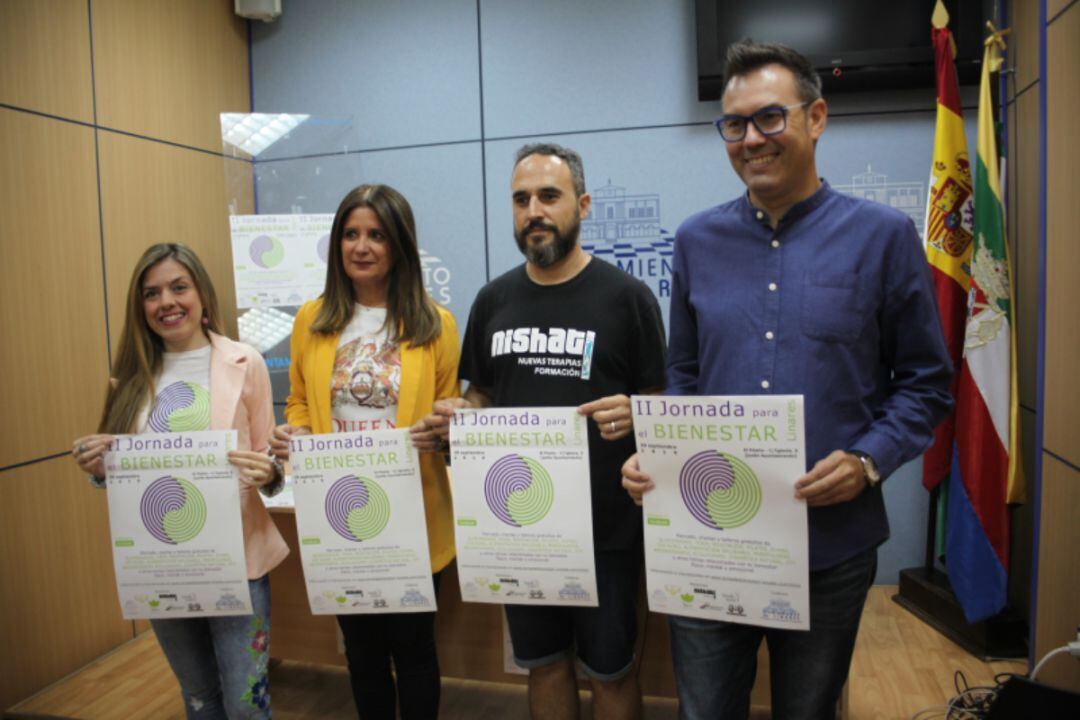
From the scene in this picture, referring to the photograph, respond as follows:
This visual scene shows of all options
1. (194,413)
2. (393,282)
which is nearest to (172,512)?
(194,413)

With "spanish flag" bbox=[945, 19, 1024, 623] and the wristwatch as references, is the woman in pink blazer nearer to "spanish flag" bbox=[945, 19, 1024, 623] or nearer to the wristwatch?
the wristwatch

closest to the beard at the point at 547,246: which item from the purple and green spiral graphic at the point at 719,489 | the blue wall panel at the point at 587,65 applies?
the purple and green spiral graphic at the point at 719,489

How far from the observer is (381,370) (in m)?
1.95

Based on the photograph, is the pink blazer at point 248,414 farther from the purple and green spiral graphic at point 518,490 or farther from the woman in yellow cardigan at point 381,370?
the purple and green spiral graphic at point 518,490

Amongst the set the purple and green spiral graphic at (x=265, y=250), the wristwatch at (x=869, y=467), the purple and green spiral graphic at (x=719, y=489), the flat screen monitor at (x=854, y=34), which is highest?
the flat screen monitor at (x=854, y=34)

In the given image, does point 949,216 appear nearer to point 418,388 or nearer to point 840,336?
point 840,336

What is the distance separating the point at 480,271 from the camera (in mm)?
4148

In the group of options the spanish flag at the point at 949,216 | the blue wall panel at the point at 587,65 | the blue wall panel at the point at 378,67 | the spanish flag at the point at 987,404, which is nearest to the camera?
the spanish flag at the point at 987,404

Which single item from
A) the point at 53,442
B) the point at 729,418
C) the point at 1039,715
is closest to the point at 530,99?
the point at 53,442

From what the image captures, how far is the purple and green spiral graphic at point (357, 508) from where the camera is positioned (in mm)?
1876

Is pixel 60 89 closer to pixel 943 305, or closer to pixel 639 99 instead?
pixel 639 99

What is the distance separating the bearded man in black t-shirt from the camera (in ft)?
6.02

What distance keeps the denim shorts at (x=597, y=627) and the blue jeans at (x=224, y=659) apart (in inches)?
25.8

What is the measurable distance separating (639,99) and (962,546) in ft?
8.28
